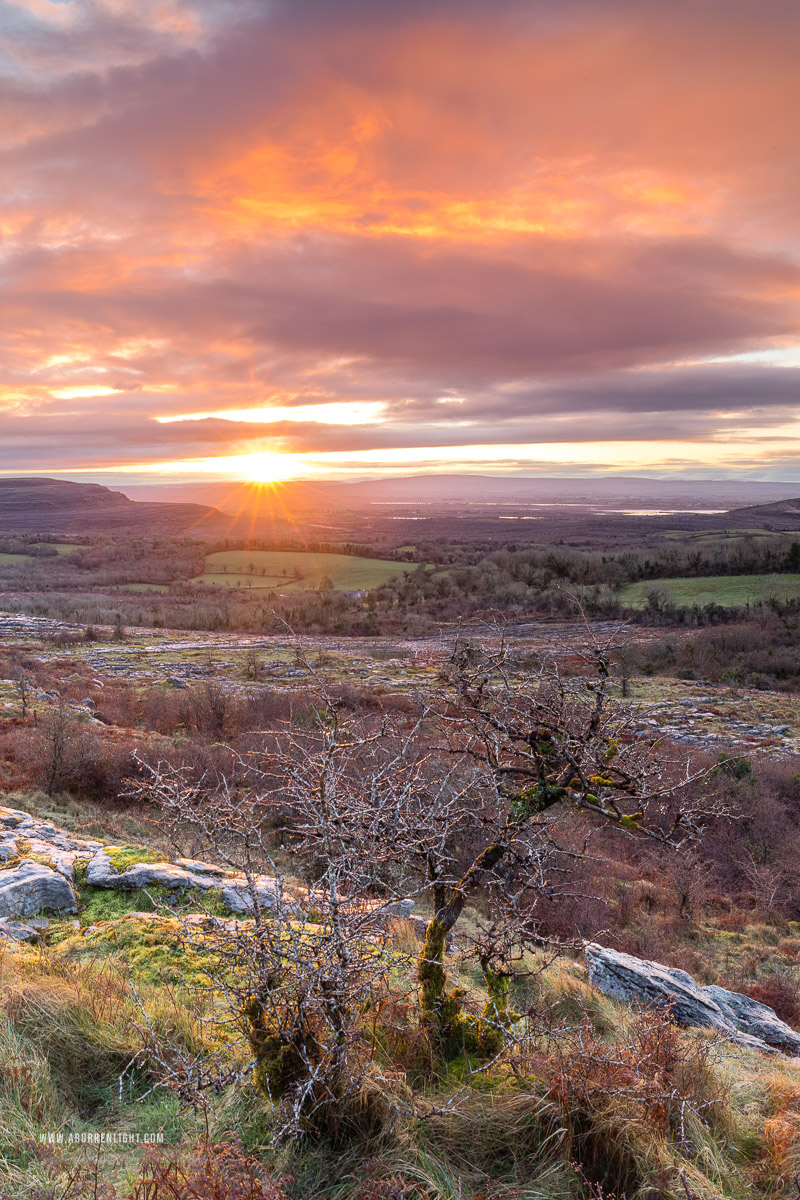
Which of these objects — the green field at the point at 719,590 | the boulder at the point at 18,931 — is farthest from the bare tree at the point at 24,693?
the green field at the point at 719,590

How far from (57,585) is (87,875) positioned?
Answer: 78.6m

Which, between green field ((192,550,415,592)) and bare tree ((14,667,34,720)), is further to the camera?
green field ((192,550,415,592))

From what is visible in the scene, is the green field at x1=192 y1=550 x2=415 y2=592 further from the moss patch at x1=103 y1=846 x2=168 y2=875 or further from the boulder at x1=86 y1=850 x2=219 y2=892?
the boulder at x1=86 y1=850 x2=219 y2=892

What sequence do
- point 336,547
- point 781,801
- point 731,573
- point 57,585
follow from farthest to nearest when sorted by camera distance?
point 336,547
point 57,585
point 731,573
point 781,801

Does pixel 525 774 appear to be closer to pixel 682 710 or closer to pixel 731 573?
pixel 682 710

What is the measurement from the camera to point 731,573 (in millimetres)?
60281

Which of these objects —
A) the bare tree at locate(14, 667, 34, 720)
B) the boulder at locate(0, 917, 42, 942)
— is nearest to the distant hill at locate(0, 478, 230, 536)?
the bare tree at locate(14, 667, 34, 720)

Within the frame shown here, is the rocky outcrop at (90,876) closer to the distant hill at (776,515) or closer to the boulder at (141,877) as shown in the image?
the boulder at (141,877)

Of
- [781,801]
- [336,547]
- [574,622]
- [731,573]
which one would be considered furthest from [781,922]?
[336,547]

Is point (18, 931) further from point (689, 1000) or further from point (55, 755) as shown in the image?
point (55, 755)

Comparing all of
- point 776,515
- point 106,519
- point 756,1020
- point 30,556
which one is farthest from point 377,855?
point 776,515

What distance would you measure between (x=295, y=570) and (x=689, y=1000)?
78.0 metres

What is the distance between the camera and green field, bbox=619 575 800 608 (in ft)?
160

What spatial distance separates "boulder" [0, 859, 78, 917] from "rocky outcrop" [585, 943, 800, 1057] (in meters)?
5.65
